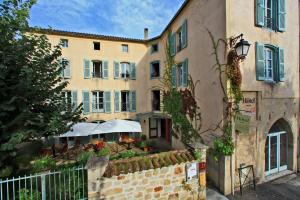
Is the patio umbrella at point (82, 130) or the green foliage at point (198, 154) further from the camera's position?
the patio umbrella at point (82, 130)

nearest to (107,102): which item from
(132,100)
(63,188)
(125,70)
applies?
(132,100)

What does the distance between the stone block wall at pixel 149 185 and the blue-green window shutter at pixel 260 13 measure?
564cm

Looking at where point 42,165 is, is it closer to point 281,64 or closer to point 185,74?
point 185,74

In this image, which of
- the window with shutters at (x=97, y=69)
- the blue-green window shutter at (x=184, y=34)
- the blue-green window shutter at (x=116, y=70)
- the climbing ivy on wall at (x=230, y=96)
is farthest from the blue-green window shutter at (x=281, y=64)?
the window with shutters at (x=97, y=69)

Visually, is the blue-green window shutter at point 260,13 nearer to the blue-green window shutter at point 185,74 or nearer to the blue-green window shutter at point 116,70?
the blue-green window shutter at point 185,74

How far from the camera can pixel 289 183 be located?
751 cm

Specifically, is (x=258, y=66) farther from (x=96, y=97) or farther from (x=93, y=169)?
(x=96, y=97)

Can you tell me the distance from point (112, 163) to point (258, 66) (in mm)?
6409

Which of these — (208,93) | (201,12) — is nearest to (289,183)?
(208,93)

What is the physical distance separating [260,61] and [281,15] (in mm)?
2550

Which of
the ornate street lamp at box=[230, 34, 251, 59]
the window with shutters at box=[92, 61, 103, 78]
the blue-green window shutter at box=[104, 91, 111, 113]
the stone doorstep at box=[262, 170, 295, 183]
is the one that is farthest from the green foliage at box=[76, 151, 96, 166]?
the window with shutters at box=[92, 61, 103, 78]

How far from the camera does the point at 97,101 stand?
616 inches

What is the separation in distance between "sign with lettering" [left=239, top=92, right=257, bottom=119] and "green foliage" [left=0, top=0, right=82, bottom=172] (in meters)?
5.95

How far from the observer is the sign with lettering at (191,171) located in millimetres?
5348
